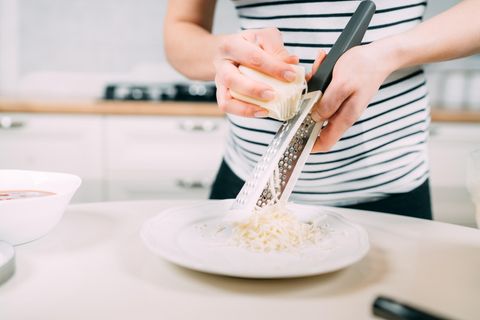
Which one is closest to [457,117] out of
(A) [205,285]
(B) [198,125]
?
(B) [198,125]

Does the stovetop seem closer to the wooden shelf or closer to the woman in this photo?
the wooden shelf

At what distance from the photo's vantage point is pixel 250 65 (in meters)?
0.61

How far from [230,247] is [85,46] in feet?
7.55

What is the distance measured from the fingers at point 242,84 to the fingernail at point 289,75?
23 mm

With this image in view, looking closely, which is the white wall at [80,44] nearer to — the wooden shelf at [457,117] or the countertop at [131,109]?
the countertop at [131,109]

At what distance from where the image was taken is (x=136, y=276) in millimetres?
523

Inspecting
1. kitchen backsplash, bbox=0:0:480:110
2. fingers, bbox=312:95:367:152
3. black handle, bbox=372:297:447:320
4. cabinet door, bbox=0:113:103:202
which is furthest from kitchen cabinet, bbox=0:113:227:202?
black handle, bbox=372:297:447:320

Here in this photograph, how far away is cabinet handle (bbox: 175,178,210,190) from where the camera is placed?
2141 millimetres

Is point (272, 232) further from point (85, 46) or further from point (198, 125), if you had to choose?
point (85, 46)

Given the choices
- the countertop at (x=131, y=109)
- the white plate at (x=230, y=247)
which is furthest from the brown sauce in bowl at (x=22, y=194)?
the countertop at (x=131, y=109)

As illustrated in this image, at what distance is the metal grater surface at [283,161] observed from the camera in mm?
606

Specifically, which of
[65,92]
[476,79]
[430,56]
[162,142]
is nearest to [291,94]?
[430,56]

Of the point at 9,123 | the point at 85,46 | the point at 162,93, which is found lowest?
the point at 9,123

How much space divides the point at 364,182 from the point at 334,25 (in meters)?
0.29
